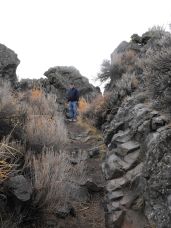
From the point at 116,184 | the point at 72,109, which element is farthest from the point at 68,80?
the point at 116,184

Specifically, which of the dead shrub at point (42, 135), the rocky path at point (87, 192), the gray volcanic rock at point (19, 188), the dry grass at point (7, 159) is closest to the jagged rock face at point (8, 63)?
the rocky path at point (87, 192)

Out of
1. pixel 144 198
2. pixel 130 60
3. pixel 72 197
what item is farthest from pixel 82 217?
pixel 130 60

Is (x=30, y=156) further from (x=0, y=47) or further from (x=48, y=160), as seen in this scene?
(x=0, y=47)

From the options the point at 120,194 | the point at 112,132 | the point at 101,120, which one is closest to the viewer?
the point at 120,194

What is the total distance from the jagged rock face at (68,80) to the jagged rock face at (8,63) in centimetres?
226

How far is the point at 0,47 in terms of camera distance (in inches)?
661

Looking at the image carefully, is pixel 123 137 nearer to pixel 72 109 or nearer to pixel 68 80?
pixel 72 109

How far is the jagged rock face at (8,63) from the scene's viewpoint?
16391 mm

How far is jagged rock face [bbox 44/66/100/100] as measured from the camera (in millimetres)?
18469

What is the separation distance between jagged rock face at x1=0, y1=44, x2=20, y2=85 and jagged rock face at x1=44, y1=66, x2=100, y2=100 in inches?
88.8

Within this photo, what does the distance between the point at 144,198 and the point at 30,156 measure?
2.06 meters

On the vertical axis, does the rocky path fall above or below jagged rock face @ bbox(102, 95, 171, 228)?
below

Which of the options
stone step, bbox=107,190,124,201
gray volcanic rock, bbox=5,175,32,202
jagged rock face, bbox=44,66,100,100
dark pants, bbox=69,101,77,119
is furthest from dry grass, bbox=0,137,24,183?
jagged rock face, bbox=44,66,100,100

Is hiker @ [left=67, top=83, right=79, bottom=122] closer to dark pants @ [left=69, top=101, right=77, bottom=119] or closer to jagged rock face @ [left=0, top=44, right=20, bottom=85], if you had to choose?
dark pants @ [left=69, top=101, right=77, bottom=119]
